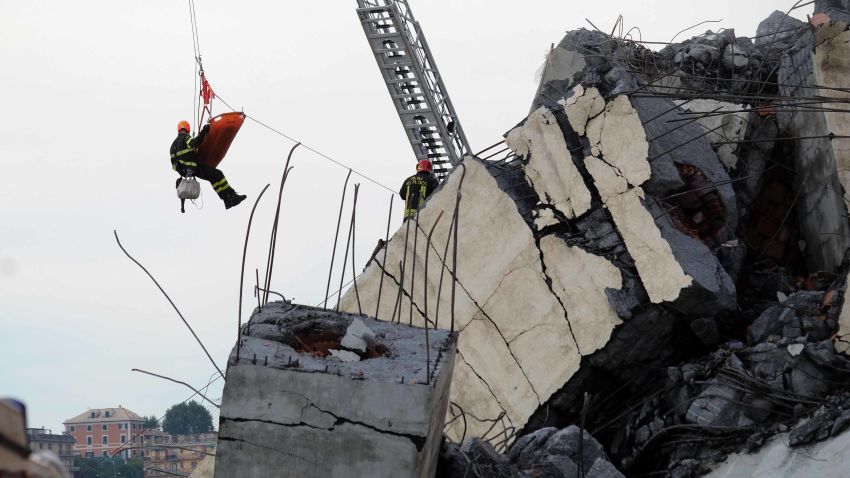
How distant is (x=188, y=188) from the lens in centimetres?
944

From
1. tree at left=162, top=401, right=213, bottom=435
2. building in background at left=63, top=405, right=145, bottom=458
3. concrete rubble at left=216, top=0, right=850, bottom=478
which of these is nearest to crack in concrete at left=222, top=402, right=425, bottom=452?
concrete rubble at left=216, top=0, right=850, bottom=478

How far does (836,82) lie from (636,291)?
222 centimetres

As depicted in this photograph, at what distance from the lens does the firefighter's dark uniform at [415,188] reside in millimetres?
9969

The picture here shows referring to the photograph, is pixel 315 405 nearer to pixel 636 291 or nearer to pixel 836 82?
pixel 636 291

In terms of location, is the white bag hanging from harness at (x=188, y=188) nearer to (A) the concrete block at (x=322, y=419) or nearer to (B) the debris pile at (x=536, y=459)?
(B) the debris pile at (x=536, y=459)

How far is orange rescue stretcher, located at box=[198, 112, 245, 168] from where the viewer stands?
9.52m

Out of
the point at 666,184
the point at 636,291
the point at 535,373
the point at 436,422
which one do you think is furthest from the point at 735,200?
the point at 436,422

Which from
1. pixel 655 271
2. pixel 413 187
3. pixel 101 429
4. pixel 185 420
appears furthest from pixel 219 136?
pixel 101 429

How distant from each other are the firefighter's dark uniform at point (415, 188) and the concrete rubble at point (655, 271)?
69 cm

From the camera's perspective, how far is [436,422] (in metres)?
5.00

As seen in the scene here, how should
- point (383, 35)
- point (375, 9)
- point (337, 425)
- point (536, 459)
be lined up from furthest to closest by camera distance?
point (383, 35), point (375, 9), point (536, 459), point (337, 425)

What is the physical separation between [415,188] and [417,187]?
1.0 inches

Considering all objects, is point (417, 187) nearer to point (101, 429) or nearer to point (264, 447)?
point (264, 447)

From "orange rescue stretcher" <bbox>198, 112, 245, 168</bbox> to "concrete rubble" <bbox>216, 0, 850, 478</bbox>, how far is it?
168 cm
